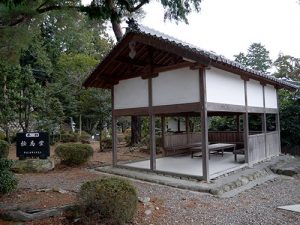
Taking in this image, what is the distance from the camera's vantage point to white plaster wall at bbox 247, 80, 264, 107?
10.8 meters

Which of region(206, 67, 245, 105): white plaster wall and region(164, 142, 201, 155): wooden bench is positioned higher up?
region(206, 67, 245, 105): white plaster wall

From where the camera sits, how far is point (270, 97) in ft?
42.4

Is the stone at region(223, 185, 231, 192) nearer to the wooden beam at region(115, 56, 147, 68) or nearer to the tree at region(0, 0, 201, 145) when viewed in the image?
the tree at region(0, 0, 201, 145)

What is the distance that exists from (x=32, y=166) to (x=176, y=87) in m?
5.39

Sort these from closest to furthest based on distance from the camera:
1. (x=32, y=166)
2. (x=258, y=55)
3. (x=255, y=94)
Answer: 1. (x=32, y=166)
2. (x=255, y=94)
3. (x=258, y=55)

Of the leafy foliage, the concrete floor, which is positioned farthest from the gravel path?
the leafy foliage

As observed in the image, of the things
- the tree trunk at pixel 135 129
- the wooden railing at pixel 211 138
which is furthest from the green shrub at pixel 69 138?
the wooden railing at pixel 211 138

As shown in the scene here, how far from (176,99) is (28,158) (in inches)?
217

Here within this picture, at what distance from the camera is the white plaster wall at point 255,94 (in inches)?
424

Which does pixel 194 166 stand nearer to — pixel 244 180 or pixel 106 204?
pixel 244 180

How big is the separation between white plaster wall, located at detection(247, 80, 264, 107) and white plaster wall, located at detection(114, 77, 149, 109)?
3.85 metres

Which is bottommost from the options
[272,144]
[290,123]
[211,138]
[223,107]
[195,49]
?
[272,144]

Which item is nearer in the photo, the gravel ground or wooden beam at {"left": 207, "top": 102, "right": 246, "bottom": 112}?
the gravel ground

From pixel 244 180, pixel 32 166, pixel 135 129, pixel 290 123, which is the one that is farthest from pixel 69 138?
pixel 244 180
